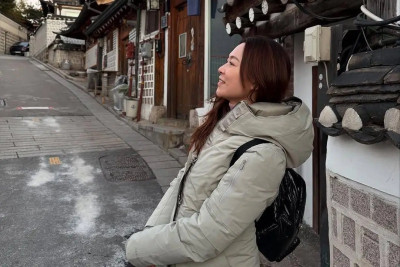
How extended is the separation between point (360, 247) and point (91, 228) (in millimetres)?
3287

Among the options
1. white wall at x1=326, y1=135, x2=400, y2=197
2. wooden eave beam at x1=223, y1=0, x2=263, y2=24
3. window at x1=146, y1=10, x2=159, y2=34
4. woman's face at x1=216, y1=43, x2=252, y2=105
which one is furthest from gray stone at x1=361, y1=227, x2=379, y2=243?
window at x1=146, y1=10, x2=159, y2=34

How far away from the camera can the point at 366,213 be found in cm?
188

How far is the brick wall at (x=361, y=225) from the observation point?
1686 mm

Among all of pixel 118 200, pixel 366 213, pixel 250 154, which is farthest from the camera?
pixel 118 200

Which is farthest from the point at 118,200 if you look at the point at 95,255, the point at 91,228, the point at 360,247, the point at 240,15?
the point at 360,247

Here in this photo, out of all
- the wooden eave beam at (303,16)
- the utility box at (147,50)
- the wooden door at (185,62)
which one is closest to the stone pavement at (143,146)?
the wooden door at (185,62)

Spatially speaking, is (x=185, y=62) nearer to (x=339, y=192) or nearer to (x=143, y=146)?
(x=143, y=146)

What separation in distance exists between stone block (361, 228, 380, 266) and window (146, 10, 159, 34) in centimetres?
956

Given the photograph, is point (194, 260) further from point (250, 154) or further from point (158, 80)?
point (158, 80)

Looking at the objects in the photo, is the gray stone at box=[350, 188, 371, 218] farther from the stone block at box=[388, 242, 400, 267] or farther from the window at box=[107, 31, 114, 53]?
the window at box=[107, 31, 114, 53]

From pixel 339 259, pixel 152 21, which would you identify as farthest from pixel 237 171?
pixel 152 21

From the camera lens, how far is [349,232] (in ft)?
6.79

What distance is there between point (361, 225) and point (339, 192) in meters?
0.26

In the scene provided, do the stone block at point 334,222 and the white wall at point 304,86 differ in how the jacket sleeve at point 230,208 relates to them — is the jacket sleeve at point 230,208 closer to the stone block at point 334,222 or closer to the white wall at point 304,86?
the stone block at point 334,222
